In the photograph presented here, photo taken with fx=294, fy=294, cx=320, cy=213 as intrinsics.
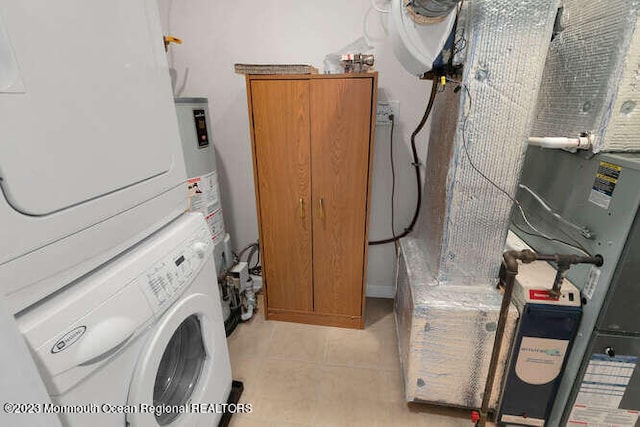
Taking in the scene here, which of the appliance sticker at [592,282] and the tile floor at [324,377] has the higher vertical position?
the appliance sticker at [592,282]

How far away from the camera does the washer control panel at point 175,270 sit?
0.76 metres

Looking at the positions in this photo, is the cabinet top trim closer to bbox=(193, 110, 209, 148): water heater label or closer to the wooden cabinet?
the wooden cabinet

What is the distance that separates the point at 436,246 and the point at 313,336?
1.01m

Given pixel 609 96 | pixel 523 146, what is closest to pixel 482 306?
pixel 523 146

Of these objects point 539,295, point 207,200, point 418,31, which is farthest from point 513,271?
point 207,200

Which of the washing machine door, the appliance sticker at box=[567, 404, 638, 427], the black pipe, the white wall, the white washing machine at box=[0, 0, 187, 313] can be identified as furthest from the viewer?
the white wall

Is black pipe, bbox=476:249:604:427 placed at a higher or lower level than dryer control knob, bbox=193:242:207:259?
lower

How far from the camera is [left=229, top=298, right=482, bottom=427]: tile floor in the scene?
138 centimetres

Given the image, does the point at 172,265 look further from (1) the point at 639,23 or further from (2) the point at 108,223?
(1) the point at 639,23

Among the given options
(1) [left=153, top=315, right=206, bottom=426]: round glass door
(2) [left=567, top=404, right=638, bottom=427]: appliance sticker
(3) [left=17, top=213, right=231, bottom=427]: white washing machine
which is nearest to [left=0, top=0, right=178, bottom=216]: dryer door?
(3) [left=17, top=213, right=231, bottom=427]: white washing machine

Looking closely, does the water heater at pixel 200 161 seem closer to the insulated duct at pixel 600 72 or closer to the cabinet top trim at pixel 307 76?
the cabinet top trim at pixel 307 76

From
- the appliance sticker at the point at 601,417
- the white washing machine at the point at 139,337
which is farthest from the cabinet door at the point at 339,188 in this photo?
the appliance sticker at the point at 601,417

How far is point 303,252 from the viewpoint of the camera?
1.78m

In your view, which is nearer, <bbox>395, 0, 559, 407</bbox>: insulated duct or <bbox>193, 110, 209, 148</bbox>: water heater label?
<bbox>395, 0, 559, 407</bbox>: insulated duct
